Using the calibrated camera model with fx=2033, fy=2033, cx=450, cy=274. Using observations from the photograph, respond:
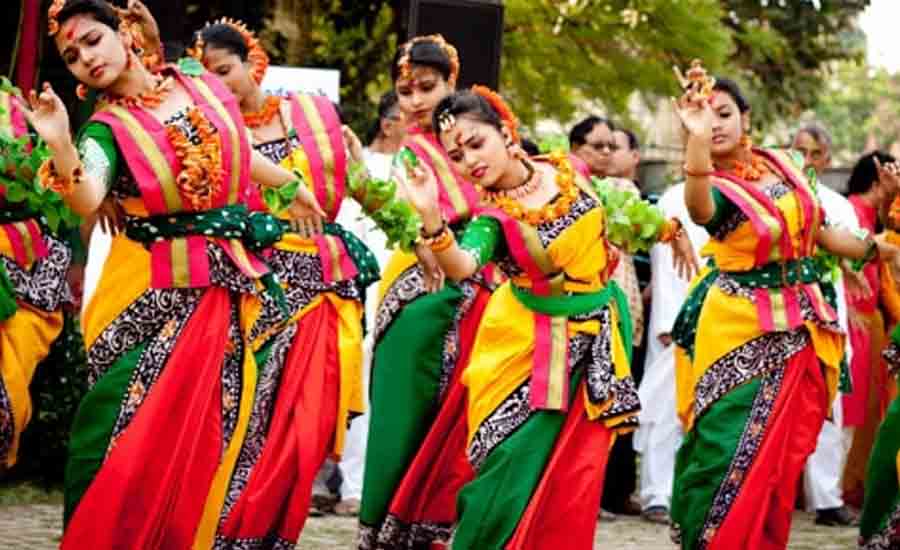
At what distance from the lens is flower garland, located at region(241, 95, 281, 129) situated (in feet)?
24.4

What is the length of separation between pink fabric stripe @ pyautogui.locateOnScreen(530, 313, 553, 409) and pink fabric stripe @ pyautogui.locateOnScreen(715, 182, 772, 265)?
36.9 inches

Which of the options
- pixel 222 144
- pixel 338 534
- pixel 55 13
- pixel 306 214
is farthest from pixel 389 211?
pixel 338 534

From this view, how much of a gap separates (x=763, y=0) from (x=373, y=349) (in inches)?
405

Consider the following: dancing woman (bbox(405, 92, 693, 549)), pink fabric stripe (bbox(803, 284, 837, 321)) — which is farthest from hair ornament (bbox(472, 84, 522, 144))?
pink fabric stripe (bbox(803, 284, 837, 321))

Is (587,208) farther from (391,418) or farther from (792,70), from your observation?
(792,70)

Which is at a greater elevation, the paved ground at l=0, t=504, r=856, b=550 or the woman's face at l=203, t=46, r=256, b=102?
the woman's face at l=203, t=46, r=256, b=102

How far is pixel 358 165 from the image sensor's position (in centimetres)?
738

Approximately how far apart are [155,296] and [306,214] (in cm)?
78

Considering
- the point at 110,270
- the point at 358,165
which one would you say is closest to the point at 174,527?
the point at 110,270

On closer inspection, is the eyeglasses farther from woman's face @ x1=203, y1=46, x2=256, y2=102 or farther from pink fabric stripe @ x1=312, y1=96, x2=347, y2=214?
woman's face @ x1=203, y1=46, x2=256, y2=102

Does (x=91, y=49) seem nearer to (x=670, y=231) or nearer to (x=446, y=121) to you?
(x=446, y=121)

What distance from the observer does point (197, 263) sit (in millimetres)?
6133

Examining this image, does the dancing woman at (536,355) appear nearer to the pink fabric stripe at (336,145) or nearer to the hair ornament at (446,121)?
the hair ornament at (446,121)

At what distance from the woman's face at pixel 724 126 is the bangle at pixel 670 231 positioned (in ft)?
1.05
